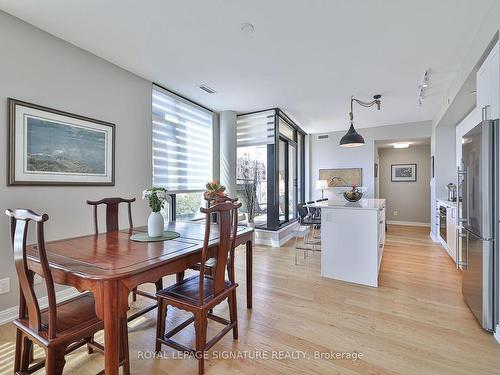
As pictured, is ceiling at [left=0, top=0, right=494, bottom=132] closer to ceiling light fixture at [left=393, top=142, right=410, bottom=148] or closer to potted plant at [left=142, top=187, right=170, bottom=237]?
potted plant at [left=142, top=187, right=170, bottom=237]

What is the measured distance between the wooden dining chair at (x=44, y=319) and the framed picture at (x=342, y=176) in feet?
20.1

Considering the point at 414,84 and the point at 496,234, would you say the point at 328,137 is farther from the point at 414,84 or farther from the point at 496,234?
the point at 496,234

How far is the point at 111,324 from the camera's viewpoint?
1.25 m

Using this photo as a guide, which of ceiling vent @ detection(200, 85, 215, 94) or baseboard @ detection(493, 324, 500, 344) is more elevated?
ceiling vent @ detection(200, 85, 215, 94)

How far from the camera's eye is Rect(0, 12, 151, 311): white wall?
2191 mm

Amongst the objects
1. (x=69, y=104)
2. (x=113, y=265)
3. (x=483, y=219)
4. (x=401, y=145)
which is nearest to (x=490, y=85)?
(x=483, y=219)

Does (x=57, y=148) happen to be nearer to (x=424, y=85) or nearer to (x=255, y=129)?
(x=255, y=129)

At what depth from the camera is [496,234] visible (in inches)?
76.2

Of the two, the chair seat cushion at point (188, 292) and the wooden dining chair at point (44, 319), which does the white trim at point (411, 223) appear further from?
the wooden dining chair at point (44, 319)

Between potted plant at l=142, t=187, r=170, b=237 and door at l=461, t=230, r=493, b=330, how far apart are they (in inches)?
105

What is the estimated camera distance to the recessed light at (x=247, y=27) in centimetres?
229

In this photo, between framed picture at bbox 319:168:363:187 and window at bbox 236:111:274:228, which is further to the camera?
framed picture at bbox 319:168:363:187

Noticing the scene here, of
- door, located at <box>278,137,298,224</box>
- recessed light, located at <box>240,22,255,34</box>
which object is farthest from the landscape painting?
door, located at <box>278,137,298,224</box>

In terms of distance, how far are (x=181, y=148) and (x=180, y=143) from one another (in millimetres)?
85
